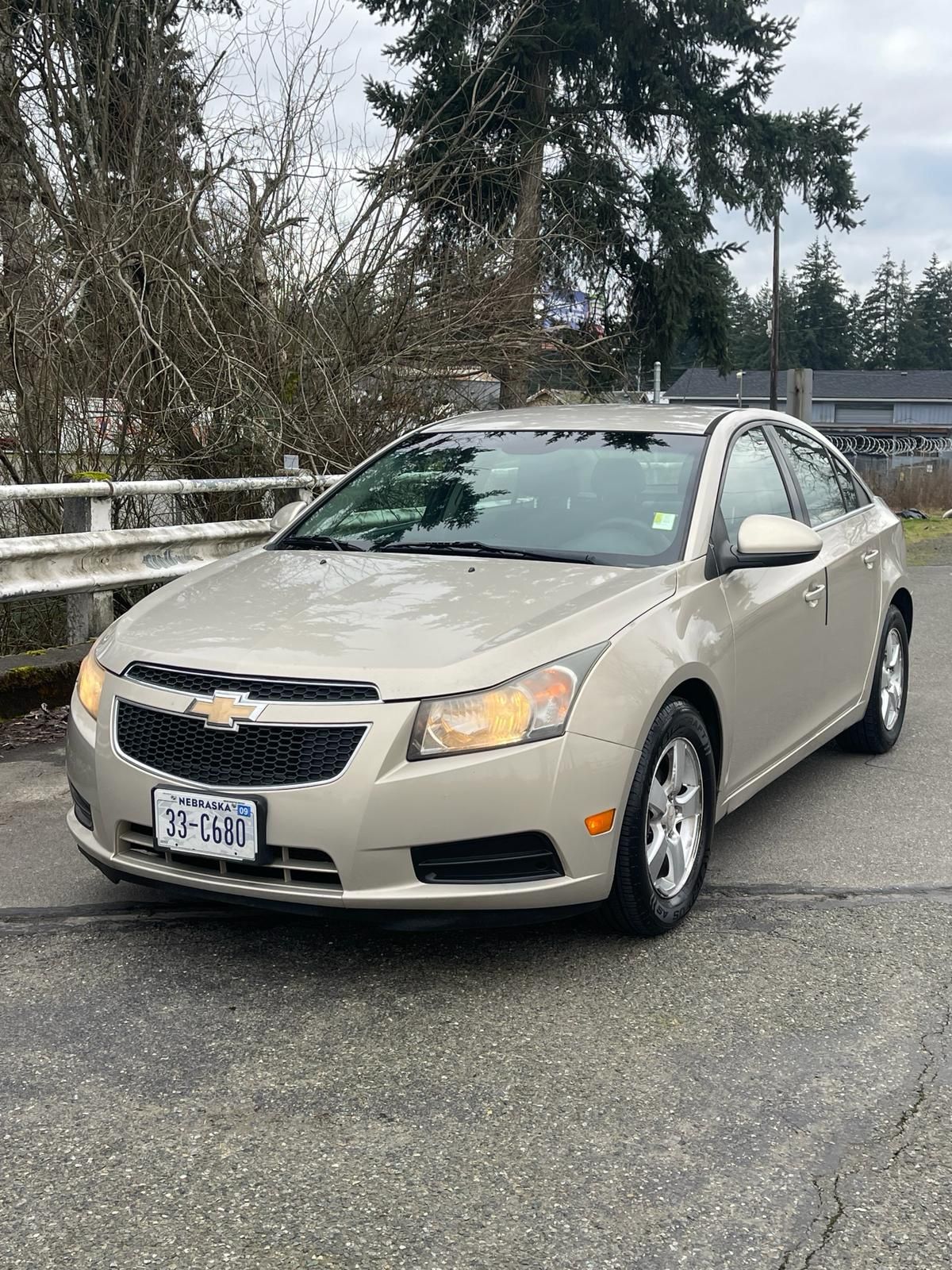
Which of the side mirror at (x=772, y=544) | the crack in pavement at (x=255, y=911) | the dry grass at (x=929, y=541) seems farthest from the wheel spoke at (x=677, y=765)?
the dry grass at (x=929, y=541)

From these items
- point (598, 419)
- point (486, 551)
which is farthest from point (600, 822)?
point (598, 419)

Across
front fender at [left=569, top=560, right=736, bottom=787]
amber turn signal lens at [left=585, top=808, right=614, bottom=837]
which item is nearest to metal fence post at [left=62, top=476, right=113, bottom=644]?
front fender at [left=569, top=560, right=736, bottom=787]

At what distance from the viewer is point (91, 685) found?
4.02m

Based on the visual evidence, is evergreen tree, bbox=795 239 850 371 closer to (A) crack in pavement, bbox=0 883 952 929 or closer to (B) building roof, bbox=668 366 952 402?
(B) building roof, bbox=668 366 952 402

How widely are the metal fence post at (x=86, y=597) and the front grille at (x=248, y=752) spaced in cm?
356

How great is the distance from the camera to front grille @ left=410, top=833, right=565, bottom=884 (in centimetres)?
347

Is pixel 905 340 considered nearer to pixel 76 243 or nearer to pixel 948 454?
pixel 948 454

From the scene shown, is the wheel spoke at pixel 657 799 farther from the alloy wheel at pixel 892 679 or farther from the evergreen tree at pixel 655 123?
the evergreen tree at pixel 655 123

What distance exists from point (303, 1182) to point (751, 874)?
92.4 inches

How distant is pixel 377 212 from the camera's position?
10.3m

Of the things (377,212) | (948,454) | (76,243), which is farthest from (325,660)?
(948,454)

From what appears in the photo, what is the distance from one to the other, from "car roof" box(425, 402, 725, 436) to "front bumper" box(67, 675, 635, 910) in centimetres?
186

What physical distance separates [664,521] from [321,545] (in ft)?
4.30

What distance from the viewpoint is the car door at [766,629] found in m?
4.48
